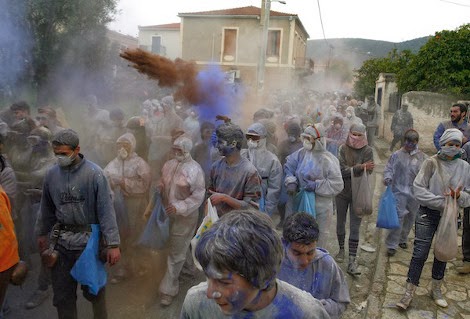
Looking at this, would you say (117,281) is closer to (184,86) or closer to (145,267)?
(145,267)

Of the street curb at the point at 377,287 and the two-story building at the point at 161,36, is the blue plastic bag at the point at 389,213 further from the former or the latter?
the two-story building at the point at 161,36

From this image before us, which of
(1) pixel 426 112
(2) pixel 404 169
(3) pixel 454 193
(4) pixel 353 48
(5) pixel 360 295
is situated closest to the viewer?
(3) pixel 454 193

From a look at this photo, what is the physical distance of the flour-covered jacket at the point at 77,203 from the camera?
11.5 feet

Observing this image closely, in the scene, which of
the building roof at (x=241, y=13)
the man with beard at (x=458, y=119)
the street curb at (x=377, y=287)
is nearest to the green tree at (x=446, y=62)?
the man with beard at (x=458, y=119)

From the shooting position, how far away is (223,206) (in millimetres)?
4023

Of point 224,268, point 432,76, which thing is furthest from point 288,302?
point 432,76

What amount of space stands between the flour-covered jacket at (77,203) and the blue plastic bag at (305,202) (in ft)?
6.38

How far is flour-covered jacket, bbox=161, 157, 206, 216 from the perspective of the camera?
4395 mm

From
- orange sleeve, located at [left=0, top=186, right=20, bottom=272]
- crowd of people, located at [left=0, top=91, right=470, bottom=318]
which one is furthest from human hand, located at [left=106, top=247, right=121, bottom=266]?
orange sleeve, located at [left=0, top=186, right=20, bottom=272]

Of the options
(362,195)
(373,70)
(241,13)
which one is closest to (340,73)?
(241,13)

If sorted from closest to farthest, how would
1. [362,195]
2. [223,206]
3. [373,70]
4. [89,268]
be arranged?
[89,268] → [223,206] → [362,195] → [373,70]

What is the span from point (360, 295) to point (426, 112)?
10.6 metres

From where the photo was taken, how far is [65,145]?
11.3 feet

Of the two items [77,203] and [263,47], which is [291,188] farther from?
[263,47]
